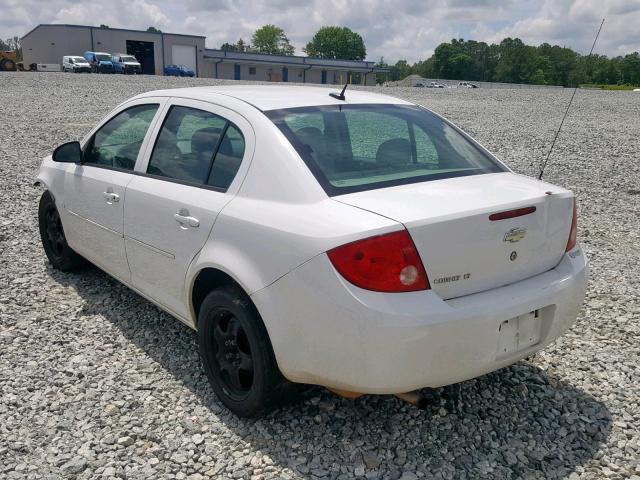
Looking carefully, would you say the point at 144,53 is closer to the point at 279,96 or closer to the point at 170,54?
the point at 170,54

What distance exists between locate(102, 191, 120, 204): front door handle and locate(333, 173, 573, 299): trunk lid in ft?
6.01

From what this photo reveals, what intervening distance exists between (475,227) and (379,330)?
24.8 inches

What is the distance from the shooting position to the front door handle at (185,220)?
10.0 ft

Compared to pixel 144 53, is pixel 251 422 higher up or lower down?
lower down

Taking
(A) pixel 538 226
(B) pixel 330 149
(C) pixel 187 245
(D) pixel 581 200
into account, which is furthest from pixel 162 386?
(D) pixel 581 200

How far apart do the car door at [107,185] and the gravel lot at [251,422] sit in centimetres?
51

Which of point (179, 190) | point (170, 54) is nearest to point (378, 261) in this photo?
point (179, 190)

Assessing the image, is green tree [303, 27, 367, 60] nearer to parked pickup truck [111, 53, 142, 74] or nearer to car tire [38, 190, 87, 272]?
parked pickup truck [111, 53, 142, 74]

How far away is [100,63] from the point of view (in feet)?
158

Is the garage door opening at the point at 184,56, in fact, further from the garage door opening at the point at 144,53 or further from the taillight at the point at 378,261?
the taillight at the point at 378,261

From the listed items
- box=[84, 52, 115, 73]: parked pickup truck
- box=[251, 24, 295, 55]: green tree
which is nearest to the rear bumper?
box=[84, 52, 115, 73]: parked pickup truck

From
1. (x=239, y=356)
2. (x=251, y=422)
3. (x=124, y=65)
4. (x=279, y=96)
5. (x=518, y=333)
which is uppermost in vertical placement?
(x=279, y=96)

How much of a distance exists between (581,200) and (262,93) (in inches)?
235

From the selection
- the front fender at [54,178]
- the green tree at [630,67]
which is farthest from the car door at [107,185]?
the green tree at [630,67]
